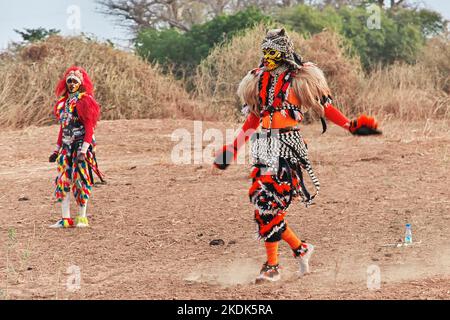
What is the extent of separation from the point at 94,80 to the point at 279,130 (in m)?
11.9

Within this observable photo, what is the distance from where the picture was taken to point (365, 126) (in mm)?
6414

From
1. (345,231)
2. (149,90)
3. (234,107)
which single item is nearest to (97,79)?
(149,90)

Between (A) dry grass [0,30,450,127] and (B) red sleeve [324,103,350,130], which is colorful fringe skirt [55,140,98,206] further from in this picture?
Result: (A) dry grass [0,30,450,127]

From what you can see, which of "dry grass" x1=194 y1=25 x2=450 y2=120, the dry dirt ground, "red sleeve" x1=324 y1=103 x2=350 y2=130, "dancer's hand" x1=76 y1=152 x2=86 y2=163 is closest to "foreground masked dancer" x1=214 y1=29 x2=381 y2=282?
"red sleeve" x1=324 y1=103 x2=350 y2=130

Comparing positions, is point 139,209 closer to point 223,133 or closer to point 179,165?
point 179,165

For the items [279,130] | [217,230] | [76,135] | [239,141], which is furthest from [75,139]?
[279,130]

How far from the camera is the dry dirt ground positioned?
6559 mm

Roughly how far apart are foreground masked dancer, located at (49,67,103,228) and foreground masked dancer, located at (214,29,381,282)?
2409 mm

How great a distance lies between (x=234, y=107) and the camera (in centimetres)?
Result: 1914

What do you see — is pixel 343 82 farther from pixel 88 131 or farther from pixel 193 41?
pixel 88 131

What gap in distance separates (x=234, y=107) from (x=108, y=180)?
742 cm

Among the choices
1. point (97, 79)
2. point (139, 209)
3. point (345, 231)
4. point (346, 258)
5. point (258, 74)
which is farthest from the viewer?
point (97, 79)

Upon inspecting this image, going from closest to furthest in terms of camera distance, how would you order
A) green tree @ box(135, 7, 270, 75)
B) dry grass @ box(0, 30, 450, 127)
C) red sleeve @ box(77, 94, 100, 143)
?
red sleeve @ box(77, 94, 100, 143) → dry grass @ box(0, 30, 450, 127) → green tree @ box(135, 7, 270, 75)

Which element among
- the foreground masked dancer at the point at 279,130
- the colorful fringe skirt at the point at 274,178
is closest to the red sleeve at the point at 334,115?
the foreground masked dancer at the point at 279,130
